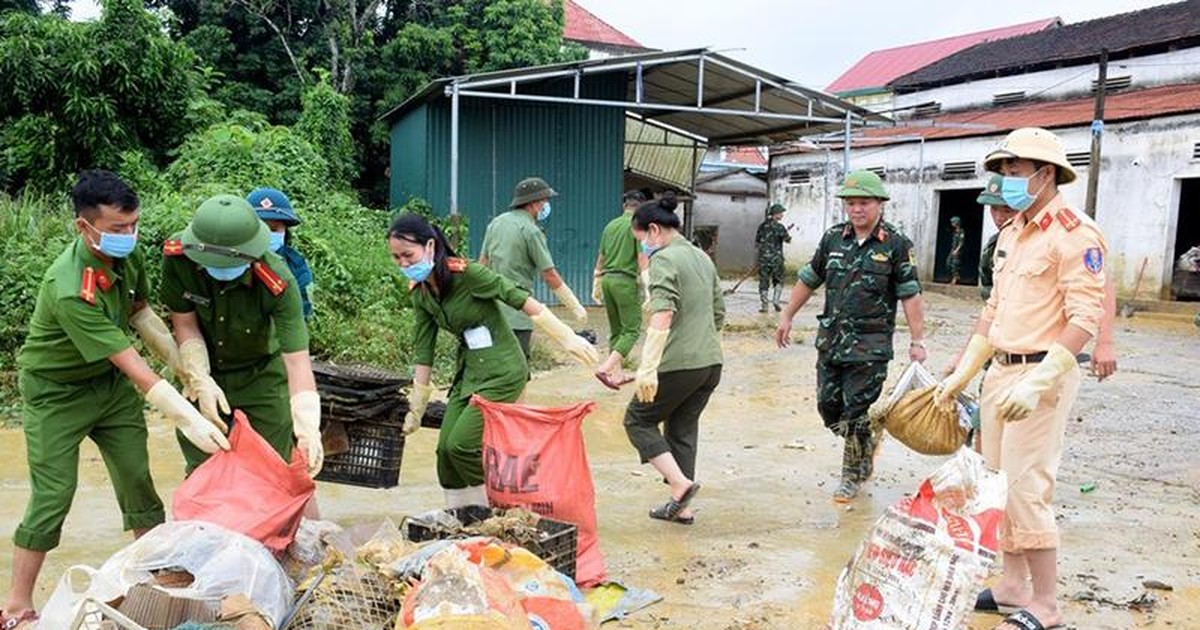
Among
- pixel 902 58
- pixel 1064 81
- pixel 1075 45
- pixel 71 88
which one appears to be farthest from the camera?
pixel 902 58

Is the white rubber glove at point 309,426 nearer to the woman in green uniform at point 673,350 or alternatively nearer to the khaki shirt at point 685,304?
the woman in green uniform at point 673,350

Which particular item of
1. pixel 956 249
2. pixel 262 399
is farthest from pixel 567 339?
pixel 956 249

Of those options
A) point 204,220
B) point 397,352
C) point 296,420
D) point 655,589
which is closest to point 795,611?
point 655,589

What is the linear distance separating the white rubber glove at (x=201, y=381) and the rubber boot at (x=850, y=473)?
9.90ft

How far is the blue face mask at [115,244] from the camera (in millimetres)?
2922

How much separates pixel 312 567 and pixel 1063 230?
2.75 metres

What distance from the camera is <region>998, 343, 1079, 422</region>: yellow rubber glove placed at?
283 cm

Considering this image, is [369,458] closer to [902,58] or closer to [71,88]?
[71,88]

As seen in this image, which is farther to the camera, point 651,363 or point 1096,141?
point 1096,141

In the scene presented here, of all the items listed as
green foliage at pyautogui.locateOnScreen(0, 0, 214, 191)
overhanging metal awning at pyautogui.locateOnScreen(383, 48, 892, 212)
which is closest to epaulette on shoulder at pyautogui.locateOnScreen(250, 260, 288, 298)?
overhanging metal awning at pyautogui.locateOnScreen(383, 48, 892, 212)

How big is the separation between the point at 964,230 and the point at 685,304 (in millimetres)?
17298

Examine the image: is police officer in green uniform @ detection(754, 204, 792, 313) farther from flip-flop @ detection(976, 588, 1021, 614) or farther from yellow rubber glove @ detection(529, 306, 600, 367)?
flip-flop @ detection(976, 588, 1021, 614)

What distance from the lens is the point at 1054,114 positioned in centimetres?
1762

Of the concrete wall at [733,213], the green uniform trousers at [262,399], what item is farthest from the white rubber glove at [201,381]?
the concrete wall at [733,213]
